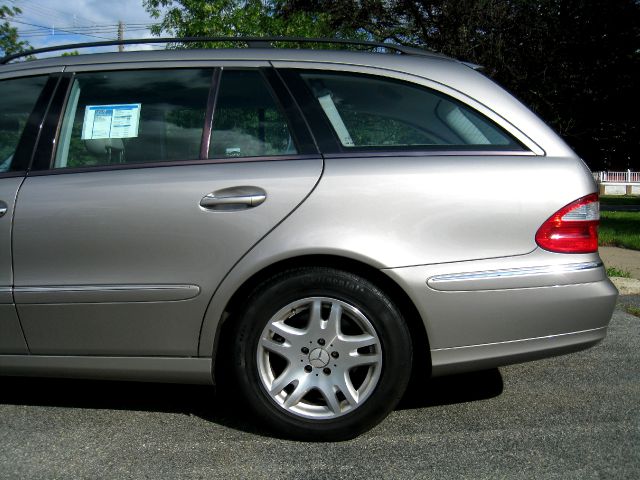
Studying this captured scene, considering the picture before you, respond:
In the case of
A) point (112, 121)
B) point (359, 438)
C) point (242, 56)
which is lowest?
point (359, 438)

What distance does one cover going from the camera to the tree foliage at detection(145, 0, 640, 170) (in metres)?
16.7

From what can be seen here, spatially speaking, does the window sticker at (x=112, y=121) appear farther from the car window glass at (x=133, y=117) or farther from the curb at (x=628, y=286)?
the curb at (x=628, y=286)

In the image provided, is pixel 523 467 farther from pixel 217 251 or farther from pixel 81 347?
pixel 81 347

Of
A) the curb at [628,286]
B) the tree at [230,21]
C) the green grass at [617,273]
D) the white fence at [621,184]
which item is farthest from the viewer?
the white fence at [621,184]

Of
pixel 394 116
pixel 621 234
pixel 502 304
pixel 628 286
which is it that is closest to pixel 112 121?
pixel 394 116

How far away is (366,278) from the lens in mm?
3037

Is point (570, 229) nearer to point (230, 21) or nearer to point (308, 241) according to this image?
point (308, 241)

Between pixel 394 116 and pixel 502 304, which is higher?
pixel 394 116

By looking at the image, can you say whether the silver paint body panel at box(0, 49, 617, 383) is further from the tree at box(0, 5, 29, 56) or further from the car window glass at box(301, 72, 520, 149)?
the tree at box(0, 5, 29, 56)

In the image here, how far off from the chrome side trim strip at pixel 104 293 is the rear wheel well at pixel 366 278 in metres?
0.20

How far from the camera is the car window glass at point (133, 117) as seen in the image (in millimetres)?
3277

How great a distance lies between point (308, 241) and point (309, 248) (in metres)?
0.03

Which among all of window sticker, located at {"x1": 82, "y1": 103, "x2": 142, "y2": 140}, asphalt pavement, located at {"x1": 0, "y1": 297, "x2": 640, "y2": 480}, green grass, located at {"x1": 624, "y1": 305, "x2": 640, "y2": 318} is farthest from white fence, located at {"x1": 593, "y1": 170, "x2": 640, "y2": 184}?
window sticker, located at {"x1": 82, "y1": 103, "x2": 142, "y2": 140}

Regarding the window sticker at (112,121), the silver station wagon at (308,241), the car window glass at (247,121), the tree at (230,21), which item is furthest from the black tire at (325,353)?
the tree at (230,21)
